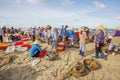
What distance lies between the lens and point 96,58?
10.0 meters

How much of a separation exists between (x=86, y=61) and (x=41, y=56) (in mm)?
3159

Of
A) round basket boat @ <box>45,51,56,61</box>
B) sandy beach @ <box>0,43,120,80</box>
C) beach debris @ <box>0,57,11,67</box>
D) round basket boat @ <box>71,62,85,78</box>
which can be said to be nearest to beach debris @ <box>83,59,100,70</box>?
sandy beach @ <box>0,43,120,80</box>

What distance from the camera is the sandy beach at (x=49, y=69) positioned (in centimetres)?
853

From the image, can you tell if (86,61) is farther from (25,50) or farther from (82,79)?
(25,50)

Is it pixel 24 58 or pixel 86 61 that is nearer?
pixel 86 61

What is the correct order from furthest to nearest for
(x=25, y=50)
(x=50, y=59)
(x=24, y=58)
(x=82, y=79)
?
(x=25, y=50) → (x=24, y=58) → (x=50, y=59) → (x=82, y=79)

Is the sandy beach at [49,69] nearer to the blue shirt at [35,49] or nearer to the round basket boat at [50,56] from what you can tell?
the round basket boat at [50,56]

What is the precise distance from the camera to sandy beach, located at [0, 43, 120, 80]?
8.53 meters

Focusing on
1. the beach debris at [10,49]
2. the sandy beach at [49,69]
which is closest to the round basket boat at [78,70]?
the sandy beach at [49,69]

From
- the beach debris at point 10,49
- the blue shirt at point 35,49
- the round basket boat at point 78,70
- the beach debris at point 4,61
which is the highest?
the blue shirt at point 35,49

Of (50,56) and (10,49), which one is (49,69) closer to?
(50,56)

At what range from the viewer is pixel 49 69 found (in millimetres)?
9180

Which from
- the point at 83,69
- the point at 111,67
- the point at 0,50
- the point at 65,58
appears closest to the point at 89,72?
the point at 83,69

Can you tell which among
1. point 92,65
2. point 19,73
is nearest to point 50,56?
point 19,73
